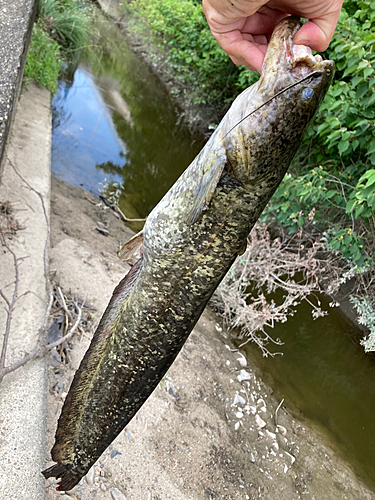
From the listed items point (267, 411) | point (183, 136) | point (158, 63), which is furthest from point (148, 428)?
point (158, 63)

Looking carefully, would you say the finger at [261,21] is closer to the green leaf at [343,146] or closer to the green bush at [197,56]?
the green leaf at [343,146]

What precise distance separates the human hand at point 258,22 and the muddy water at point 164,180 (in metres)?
4.23

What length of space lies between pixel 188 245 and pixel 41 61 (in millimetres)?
6822

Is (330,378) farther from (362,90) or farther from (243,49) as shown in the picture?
(243,49)

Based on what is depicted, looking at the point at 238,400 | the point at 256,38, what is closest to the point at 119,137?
the point at 238,400

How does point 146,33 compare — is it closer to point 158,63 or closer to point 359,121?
point 158,63

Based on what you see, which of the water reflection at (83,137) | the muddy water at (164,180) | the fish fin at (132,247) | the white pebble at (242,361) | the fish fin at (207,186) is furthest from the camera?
the water reflection at (83,137)

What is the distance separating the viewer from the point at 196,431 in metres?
3.39

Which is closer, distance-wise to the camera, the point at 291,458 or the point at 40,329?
the point at 40,329

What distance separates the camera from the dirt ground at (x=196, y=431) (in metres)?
2.78

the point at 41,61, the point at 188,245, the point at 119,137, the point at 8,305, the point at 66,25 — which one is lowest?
the point at 8,305

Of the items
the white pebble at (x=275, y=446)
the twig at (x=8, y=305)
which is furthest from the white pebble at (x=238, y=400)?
the twig at (x=8, y=305)

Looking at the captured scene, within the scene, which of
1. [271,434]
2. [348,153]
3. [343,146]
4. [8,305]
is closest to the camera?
[8,305]

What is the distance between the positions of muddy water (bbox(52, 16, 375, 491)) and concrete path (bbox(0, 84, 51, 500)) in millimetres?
2144
